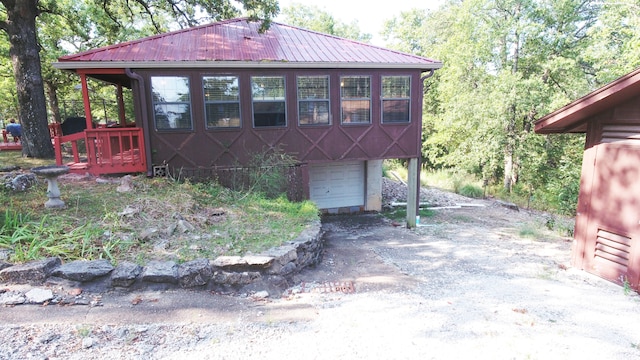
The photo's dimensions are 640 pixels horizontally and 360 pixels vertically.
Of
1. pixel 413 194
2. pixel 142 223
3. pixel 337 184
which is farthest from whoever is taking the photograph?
pixel 337 184

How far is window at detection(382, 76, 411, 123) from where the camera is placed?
9406 millimetres

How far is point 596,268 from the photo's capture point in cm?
582

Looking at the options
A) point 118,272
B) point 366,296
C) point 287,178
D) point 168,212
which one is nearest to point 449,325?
point 366,296

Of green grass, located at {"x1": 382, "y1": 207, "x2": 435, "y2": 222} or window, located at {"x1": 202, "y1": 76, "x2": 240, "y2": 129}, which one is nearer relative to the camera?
window, located at {"x1": 202, "y1": 76, "x2": 240, "y2": 129}

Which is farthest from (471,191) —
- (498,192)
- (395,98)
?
(395,98)

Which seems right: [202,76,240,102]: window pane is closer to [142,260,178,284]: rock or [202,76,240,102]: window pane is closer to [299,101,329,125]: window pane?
[299,101,329,125]: window pane

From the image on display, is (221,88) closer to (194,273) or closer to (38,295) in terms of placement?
(194,273)

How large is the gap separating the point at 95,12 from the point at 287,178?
10.7m

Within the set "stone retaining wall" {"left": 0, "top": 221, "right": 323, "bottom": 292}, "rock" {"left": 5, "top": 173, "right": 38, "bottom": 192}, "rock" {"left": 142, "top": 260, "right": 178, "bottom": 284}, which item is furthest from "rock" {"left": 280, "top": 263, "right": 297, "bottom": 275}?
"rock" {"left": 5, "top": 173, "right": 38, "bottom": 192}

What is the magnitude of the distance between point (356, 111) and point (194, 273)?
6438 mm

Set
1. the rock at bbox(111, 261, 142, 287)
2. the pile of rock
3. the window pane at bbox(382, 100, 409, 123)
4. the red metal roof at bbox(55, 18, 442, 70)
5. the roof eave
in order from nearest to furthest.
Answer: the pile of rock
the rock at bbox(111, 261, 142, 287)
the roof eave
the red metal roof at bbox(55, 18, 442, 70)
the window pane at bbox(382, 100, 409, 123)

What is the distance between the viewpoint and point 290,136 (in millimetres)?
8922

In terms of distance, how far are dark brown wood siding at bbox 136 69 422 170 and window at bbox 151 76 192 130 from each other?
12 cm

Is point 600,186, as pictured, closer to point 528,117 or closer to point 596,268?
point 596,268
